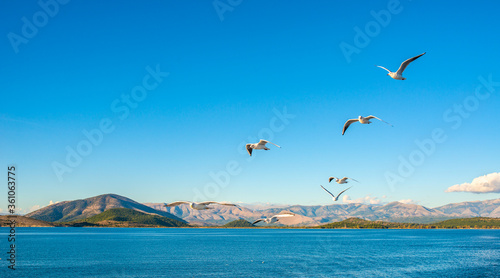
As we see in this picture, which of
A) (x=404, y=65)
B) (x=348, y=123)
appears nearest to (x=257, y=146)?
(x=348, y=123)

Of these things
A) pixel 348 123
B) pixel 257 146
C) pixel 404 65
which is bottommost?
pixel 257 146

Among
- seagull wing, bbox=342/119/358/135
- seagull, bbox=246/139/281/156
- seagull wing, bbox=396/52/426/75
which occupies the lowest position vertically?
seagull, bbox=246/139/281/156

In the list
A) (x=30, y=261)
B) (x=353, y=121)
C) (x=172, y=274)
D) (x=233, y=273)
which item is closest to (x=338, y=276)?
(x=233, y=273)

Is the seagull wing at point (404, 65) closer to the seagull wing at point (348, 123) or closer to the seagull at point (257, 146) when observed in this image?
the seagull wing at point (348, 123)

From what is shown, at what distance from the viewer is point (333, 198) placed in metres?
53.1

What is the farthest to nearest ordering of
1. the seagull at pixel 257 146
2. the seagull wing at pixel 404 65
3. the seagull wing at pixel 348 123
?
the seagull at pixel 257 146 → the seagull wing at pixel 348 123 → the seagull wing at pixel 404 65

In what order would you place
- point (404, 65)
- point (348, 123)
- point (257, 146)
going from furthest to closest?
1. point (257, 146)
2. point (348, 123)
3. point (404, 65)

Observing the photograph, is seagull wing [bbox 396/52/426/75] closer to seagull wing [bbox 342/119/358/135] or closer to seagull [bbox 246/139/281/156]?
seagull wing [bbox 342/119/358/135]

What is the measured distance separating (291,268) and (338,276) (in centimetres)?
1265

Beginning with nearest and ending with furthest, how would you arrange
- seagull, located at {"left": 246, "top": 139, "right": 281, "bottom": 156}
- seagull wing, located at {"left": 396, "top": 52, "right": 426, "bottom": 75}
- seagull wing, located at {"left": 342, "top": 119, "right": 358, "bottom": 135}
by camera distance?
1. seagull wing, located at {"left": 396, "top": 52, "right": 426, "bottom": 75}
2. seagull wing, located at {"left": 342, "top": 119, "right": 358, "bottom": 135}
3. seagull, located at {"left": 246, "top": 139, "right": 281, "bottom": 156}

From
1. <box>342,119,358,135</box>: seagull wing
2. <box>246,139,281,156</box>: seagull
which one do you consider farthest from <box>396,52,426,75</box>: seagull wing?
<box>246,139,281,156</box>: seagull

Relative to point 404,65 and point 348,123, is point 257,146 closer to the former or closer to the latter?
point 348,123

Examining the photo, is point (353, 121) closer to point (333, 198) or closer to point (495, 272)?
point (333, 198)

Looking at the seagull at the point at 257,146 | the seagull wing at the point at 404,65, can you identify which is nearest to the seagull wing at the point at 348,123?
the seagull wing at the point at 404,65
